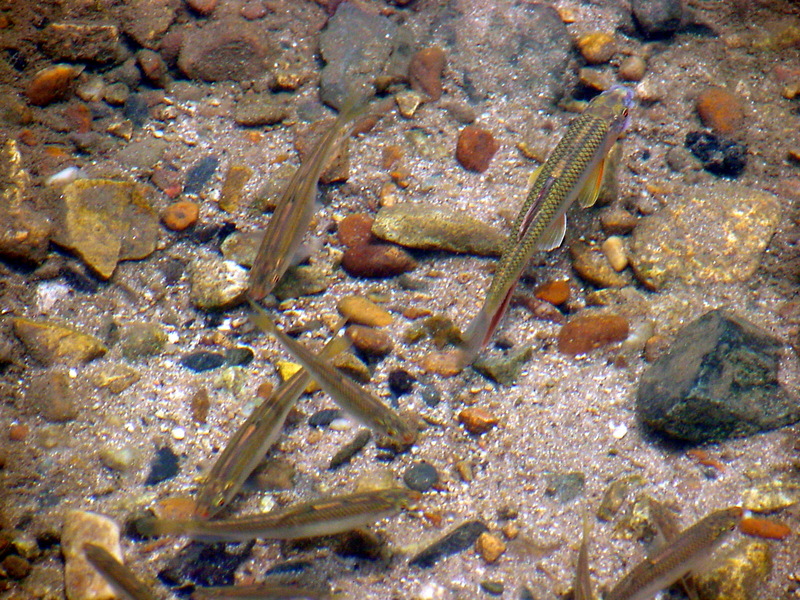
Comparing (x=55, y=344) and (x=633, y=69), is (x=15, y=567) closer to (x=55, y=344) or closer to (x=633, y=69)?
(x=55, y=344)

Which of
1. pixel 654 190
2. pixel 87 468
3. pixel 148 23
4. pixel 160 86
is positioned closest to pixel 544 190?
pixel 654 190

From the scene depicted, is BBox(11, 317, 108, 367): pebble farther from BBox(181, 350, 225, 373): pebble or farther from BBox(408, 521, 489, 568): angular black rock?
BBox(408, 521, 489, 568): angular black rock

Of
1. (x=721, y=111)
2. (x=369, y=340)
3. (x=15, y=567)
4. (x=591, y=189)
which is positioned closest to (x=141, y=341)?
(x=15, y=567)

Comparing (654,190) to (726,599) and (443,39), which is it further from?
(726,599)

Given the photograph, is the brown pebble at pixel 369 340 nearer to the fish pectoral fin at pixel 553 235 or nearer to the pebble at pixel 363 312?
the pebble at pixel 363 312

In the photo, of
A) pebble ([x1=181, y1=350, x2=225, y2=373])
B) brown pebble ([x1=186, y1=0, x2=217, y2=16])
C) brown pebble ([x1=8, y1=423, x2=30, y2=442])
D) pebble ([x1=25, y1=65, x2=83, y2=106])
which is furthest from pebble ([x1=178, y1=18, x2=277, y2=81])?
brown pebble ([x1=8, y1=423, x2=30, y2=442])

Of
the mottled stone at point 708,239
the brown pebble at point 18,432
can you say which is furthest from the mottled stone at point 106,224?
the mottled stone at point 708,239
